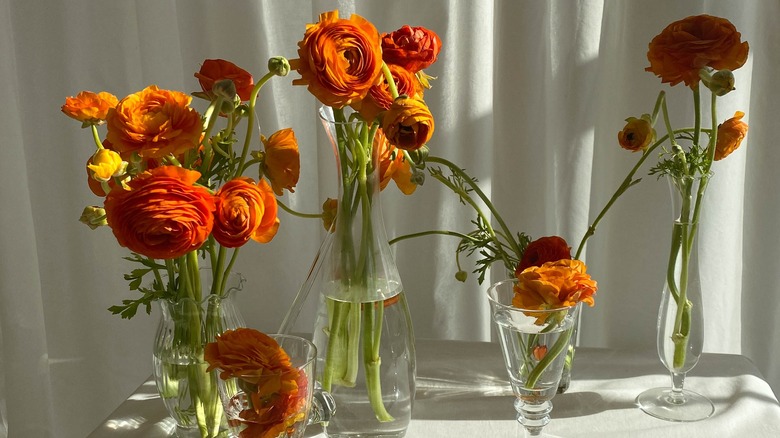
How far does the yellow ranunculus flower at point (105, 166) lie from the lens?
29.8 inches

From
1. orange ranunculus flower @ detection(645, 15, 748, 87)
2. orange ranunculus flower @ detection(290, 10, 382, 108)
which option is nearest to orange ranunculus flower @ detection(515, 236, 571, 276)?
orange ranunculus flower @ detection(645, 15, 748, 87)

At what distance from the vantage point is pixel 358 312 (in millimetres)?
871

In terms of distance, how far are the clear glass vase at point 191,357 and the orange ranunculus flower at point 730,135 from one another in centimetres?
57

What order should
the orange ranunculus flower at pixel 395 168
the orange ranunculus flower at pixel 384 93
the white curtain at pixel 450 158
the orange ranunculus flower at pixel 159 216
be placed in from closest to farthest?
the orange ranunculus flower at pixel 159 216 < the orange ranunculus flower at pixel 384 93 < the orange ranunculus flower at pixel 395 168 < the white curtain at pixel 450 158

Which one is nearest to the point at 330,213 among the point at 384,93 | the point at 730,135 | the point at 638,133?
the point at 384,93

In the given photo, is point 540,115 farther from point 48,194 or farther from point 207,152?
point 48,194

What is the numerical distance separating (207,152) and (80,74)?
0.71 metres

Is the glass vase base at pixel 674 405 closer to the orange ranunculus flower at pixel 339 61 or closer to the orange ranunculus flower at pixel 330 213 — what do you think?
the orange ranunculus flower at pixel 330 213

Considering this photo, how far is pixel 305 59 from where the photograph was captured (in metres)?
0.75

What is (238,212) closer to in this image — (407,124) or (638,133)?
(407,124)

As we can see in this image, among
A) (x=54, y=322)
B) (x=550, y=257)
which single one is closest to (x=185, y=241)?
(x=550, y=257)

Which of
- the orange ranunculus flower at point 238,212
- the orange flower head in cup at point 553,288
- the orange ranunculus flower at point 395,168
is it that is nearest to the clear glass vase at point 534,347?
the orange flower head in cup at point 553,288

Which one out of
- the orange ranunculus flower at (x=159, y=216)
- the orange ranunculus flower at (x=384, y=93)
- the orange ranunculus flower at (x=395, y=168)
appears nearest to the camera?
the orange ranunculus flower at (x=159, y=216)

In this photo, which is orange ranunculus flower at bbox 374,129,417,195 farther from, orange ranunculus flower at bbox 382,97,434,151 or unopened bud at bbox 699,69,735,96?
unopened bud at bbox 699,69,735,96
